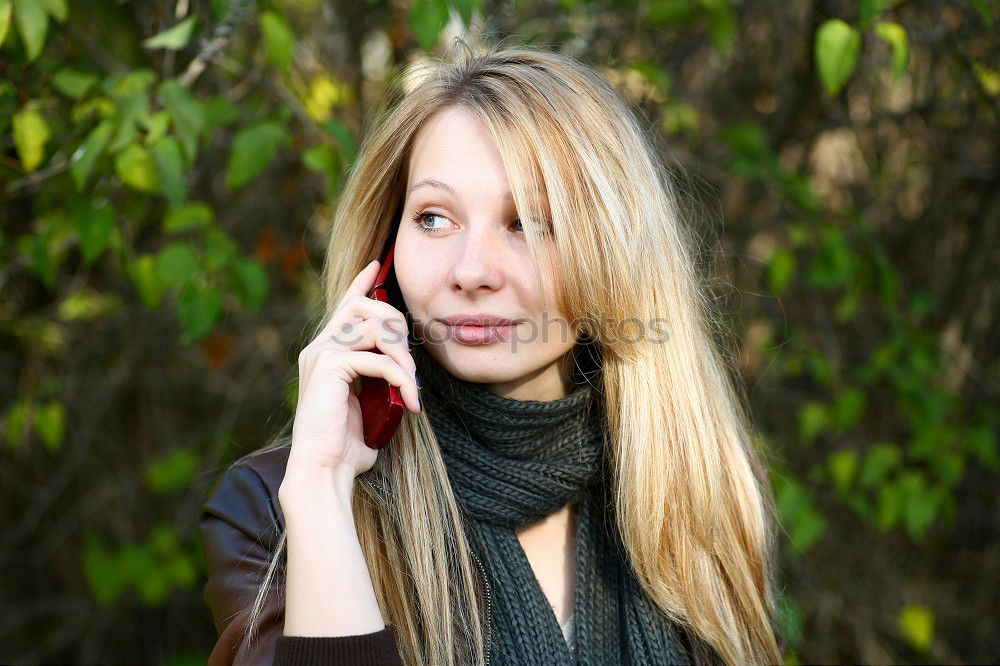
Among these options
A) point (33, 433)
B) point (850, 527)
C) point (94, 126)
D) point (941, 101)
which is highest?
point (941, 101)

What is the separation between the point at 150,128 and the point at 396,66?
1.24 m

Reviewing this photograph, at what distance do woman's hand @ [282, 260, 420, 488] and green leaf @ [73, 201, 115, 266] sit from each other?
2.61ft

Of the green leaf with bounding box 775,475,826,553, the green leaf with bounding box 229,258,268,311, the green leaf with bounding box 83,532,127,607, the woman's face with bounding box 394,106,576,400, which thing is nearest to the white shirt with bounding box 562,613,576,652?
the woman's face with bounding box 394,106,576,400

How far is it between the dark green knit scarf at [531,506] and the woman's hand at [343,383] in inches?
7.8

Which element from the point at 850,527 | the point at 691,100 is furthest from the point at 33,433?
the point at 850,527

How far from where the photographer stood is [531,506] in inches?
66.1

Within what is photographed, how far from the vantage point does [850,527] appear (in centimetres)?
346

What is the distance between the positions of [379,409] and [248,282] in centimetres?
87

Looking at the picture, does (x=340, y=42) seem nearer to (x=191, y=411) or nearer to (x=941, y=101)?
(x=191, y=411)

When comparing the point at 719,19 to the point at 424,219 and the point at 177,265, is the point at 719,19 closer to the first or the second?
the point at 424,219

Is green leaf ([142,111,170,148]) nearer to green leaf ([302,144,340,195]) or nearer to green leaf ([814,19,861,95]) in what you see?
green leaf ([302,144,340,195])

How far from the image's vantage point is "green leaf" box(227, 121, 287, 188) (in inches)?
79.7

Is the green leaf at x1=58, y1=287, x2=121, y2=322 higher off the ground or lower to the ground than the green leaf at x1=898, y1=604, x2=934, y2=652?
higher

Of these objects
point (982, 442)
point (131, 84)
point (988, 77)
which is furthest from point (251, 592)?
point (988, 77)
